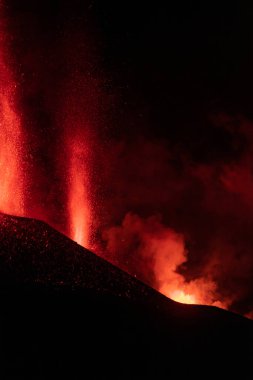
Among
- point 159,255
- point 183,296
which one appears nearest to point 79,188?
point 159,255

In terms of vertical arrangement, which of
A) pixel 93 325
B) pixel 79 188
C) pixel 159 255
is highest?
pixel 79 188

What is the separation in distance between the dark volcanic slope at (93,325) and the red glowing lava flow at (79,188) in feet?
45.4

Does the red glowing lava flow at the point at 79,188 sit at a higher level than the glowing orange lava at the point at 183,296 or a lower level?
higher

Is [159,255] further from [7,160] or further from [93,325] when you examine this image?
[93,325]

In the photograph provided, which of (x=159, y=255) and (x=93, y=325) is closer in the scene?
(x=93, y=325)

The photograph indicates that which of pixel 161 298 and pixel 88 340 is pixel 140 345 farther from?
pixel 161 298

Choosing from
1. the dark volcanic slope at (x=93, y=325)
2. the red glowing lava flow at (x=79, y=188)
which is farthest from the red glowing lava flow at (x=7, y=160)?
the red glowing lava flow at (x=79, y=188)

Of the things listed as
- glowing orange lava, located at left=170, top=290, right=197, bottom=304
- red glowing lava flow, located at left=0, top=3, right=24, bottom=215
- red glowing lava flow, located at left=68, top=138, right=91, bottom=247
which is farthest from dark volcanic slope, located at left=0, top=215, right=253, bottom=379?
red glowing lava flow, located at left=68, top=138, right=91, bottom=247

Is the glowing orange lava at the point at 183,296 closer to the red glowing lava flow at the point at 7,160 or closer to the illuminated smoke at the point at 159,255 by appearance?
the illuminated smoke at the point at 159,255

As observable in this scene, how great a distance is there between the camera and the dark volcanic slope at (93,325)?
280 inches

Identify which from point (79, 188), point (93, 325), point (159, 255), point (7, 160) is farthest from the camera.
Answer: point (79, 188)

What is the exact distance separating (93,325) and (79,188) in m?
18.1

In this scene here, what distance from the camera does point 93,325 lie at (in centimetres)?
817

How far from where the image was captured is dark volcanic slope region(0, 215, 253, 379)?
711 cm
